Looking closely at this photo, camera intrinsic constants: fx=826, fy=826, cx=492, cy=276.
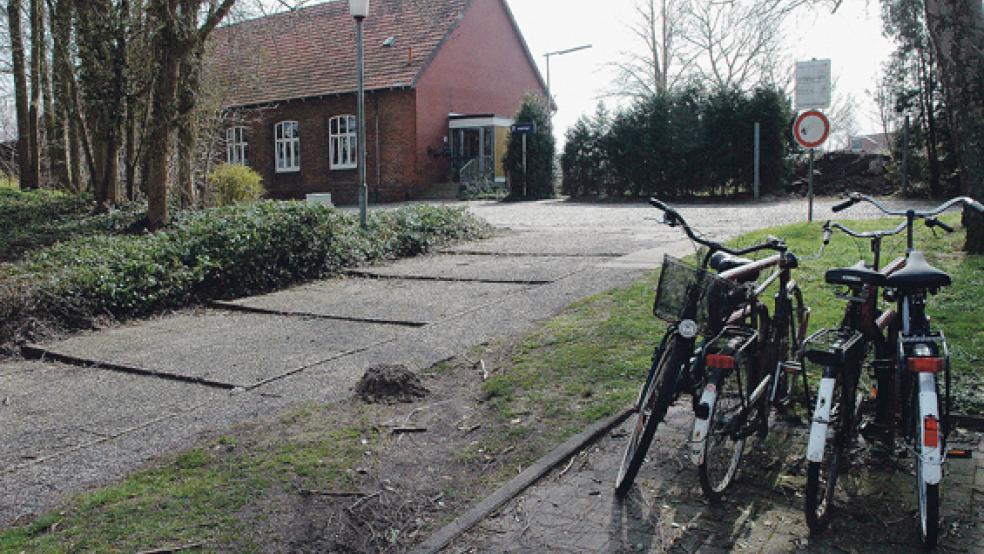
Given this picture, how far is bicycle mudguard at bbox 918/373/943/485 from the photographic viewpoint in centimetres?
316

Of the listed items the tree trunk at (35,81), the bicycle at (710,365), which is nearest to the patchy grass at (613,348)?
the bicycle at (710,365)

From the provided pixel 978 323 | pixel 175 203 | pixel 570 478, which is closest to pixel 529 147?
pixel 175 203

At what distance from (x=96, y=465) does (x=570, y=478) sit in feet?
8.45

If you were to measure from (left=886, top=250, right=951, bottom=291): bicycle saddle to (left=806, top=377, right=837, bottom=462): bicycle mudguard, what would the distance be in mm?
538

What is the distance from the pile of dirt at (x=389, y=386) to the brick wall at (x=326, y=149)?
26926 millimetres

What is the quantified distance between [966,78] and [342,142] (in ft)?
93.4

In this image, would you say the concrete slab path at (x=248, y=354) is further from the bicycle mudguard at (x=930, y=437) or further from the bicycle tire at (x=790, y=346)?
the bicycle mudguard at (x=930, y=437)

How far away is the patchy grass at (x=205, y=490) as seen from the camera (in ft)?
11.6

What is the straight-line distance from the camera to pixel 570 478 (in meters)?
4.18

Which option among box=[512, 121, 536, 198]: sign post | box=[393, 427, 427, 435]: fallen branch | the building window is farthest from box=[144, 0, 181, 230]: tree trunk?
the building window

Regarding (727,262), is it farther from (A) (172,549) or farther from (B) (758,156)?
(B) (758,156)

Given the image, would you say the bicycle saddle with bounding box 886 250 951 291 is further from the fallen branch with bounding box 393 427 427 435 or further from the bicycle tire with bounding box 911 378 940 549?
the fallen branch with bounding box 393 427 427 435

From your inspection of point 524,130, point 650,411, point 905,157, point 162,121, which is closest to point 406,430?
point 650,411

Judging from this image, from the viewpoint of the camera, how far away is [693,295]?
3.68 meters
